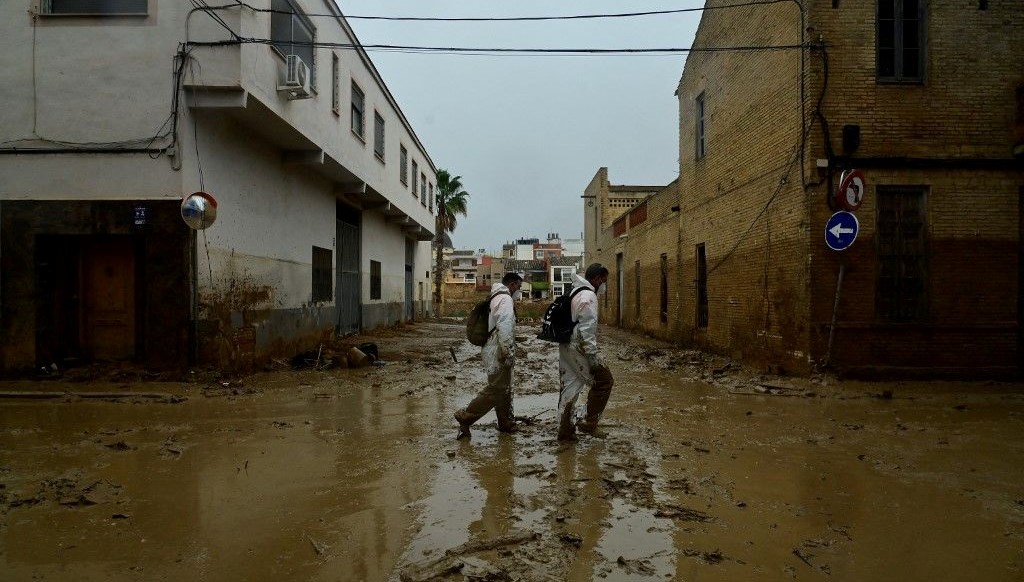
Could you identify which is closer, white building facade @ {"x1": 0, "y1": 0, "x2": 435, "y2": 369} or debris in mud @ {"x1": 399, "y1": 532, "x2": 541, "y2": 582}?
debris in mud @ {"x1": 399, "y1": 532, "x2": 541, "y2": 582}

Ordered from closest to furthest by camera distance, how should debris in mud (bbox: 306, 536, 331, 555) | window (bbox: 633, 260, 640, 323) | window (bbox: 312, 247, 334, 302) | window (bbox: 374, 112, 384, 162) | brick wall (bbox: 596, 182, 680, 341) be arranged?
debris in mud (bbox: 306, 536, 331, 555), window (bbox: 312, 247, 334, 302), brick wall (bbox: 596, 182, 680, 341), window (bbox: 374, 112, 384, 162), window (bbox: 633, 260, 640, 323)

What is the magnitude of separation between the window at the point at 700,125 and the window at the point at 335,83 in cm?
898

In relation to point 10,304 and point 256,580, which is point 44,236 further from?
point 256,580

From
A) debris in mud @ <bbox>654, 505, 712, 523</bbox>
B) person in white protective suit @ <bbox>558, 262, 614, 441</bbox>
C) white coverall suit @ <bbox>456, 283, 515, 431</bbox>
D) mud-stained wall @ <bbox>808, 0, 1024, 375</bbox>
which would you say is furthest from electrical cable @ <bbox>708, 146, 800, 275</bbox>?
debris in mud @ <bbox>654, 505, 712, 523</bbox>

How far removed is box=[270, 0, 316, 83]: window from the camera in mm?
11016

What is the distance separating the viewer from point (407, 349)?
49.8 feet

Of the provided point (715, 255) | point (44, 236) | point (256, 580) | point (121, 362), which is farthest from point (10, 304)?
point (715, 255)

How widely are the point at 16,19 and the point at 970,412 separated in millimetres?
14716

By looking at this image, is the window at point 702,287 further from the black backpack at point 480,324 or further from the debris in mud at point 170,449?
the debris in mud at point 170,449

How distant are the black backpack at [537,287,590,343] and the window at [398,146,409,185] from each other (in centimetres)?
1671

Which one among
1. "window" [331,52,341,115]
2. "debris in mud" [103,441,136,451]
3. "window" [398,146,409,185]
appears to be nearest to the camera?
"debris in mud" [103,441,136,451]

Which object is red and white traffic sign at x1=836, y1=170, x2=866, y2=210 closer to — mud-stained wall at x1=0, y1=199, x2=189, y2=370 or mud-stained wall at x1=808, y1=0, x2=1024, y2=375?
mud-stained wall at x1=808, y1=0, x2=1024, y2=375

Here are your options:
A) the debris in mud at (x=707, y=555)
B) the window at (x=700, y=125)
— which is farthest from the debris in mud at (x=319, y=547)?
the window at (x=700, y=125)

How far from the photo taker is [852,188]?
9453mm
